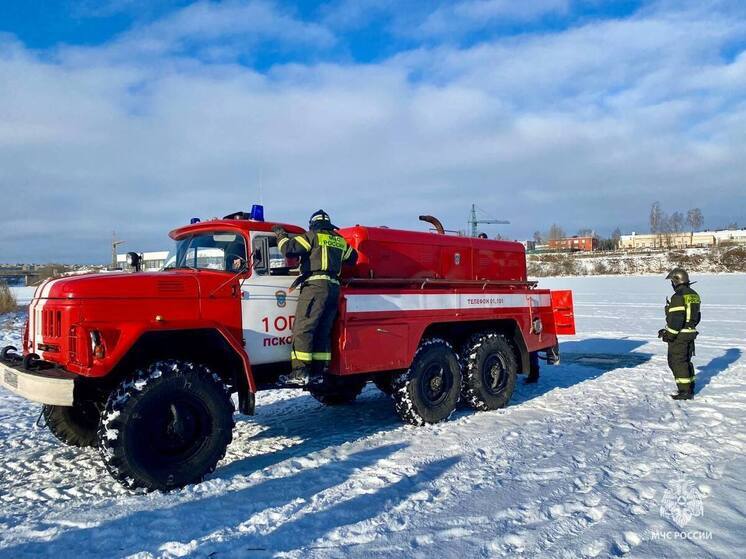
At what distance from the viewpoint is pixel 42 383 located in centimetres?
448

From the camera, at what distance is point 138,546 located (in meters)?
3.65

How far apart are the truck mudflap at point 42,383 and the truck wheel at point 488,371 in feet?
15.3

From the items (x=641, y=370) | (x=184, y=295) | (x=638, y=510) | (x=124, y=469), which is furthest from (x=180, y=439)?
(x=641, y=370)

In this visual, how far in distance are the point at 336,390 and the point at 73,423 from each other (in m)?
2.93

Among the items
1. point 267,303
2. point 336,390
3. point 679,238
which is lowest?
point 336,390

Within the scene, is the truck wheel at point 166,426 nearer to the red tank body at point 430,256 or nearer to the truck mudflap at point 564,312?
the red tank body at point 430,256

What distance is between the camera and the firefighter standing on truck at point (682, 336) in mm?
7738

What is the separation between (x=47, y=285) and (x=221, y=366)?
5.57ft

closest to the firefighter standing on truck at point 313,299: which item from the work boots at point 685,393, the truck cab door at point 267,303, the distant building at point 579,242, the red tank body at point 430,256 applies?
the truck cab door at point 267,303

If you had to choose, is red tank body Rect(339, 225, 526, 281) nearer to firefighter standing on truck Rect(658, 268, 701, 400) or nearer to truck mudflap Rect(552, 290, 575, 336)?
truck mudflap Rect(552, 290, 575, 336)

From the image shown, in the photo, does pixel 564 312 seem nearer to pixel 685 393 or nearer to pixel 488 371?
pixel 685 393

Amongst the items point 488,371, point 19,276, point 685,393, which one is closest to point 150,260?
point 488,371

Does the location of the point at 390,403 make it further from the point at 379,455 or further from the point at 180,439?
the point at 180,439

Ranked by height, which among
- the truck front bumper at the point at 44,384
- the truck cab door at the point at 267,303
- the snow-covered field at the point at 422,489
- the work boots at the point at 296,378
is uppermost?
the truck cab door at the point at 267,303
